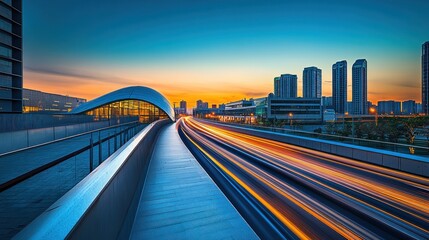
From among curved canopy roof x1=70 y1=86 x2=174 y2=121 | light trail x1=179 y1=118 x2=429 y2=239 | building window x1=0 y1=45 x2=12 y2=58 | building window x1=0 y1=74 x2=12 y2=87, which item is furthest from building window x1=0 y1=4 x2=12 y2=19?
light trail x1=179 y1=118 x2=429 y2=239

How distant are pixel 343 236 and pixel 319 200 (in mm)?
1821

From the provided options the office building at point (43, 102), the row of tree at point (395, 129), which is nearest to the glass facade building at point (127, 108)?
the office building at point (43, 102)

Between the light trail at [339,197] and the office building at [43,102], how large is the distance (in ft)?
228

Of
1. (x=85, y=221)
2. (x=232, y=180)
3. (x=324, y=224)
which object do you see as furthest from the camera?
(x=232, y=180)

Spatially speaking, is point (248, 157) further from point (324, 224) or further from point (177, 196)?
point (324, 224)

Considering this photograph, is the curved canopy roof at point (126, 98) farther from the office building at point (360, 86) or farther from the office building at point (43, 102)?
the office building at point (360, 86)

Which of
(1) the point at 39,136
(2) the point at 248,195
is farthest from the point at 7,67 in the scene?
(2) the point at 248,195

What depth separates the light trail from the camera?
471cm

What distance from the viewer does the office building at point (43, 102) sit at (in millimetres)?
68562

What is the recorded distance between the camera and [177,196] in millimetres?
6645

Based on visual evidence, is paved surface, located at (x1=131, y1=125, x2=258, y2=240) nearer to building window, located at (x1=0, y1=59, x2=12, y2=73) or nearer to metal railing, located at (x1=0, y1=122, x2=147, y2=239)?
metal railing, located at (x1=0, y1=122, x2=147, y2=239)

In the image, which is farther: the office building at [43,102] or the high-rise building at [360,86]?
the high-rise building at [360,86]

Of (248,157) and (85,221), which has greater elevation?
(85,221)

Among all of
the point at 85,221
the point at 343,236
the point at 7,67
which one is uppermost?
→ the point at 7,67
